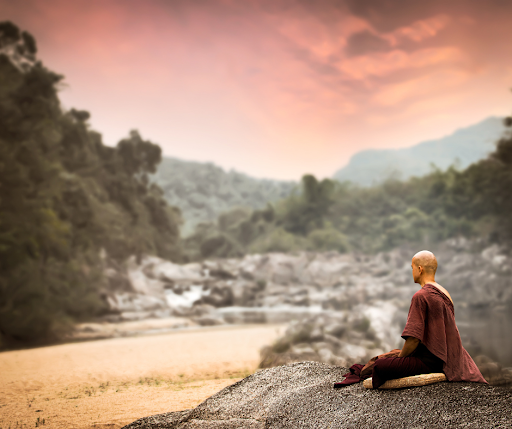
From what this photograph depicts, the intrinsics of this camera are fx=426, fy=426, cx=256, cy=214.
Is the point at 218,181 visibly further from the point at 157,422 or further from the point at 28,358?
the point at 157,422

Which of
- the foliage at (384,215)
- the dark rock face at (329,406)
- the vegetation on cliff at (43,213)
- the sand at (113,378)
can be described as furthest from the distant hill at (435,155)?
the dark rock face at (329,406)

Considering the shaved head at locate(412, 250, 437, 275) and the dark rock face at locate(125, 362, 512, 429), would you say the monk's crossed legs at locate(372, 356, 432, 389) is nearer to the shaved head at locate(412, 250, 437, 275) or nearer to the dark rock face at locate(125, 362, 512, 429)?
the dark rock face at locate(125, 362, 512, 429)

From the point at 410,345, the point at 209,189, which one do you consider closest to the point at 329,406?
the point at 410,345

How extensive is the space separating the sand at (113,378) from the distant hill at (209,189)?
129 ft

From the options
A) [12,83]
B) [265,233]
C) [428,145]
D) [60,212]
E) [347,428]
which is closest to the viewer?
[347,428]

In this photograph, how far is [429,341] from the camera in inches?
113

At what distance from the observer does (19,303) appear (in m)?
11.0

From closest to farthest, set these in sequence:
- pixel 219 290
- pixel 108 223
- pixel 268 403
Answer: pixel 268 403, pixel 108 223, pixel 219 290

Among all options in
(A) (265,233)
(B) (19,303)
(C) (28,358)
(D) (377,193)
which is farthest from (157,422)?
(D) (377,193)

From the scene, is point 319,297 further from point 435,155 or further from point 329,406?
point 435,155

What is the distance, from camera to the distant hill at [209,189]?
5178 cm

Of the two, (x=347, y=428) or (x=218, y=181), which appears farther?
(x=218, y=181)

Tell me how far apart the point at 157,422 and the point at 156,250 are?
25209 millimetres

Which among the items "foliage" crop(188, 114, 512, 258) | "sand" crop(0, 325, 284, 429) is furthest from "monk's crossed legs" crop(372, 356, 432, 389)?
"foliage" crop(188, 114, 512, 258)
